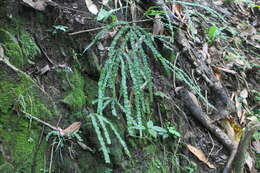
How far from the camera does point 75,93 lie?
1.67 m

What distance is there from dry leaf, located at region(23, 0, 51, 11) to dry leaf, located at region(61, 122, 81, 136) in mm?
744

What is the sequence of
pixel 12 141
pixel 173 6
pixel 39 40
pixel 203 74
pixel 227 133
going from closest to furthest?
1. pixel 12 141
2. pixel 39 40
3. pixel 227 133
4. pixel 203 74
5. pixel 173 6

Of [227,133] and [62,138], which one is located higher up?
[62,138]

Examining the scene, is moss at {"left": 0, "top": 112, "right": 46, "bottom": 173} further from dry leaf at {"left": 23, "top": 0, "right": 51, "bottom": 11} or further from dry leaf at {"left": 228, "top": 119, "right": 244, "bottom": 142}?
dry leaf at {"left": 228, "top": 119, "right": 244, "bottom": 142}

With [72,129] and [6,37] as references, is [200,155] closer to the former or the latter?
[72,129]

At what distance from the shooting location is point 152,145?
5.98 ft

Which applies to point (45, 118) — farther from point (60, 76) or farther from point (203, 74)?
point (203, 74)

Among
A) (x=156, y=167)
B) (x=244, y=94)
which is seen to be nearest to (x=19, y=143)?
(x=156, y=167)

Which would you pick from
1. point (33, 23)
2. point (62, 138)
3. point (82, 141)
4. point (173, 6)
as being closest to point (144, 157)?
point (82, 141)

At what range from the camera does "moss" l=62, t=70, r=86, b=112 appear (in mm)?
1617

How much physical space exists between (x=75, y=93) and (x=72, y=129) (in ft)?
0.77

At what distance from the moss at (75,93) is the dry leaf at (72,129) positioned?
3.6 inches

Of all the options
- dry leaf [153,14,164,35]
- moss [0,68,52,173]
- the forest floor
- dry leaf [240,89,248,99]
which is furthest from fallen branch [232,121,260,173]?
moss [0,68,52,173]

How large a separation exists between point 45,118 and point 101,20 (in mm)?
836
